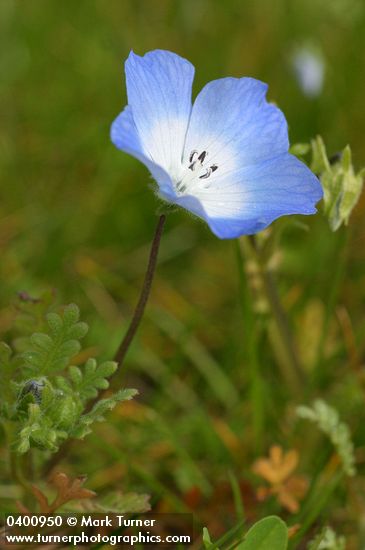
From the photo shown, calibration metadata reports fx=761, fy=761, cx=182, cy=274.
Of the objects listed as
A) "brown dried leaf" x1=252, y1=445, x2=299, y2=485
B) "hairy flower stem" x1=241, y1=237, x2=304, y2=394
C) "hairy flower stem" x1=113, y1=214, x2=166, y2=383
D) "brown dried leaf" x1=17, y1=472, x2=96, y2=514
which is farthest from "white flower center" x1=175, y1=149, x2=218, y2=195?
"brown dried leaf" x1=252, y1=445, x2=299, y2=485

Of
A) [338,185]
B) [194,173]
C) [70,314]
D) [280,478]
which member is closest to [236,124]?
[194,173]

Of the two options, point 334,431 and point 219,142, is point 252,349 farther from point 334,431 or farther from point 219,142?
point 219,142

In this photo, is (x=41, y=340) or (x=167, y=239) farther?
(x=167, y=239)

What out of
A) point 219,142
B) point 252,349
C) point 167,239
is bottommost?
point 252,349

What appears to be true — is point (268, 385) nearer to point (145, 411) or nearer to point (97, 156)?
→ point (145, 411)

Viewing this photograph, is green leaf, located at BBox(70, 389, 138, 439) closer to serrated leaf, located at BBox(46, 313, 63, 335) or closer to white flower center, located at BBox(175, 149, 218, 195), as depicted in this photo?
serrated leaf, located at BBox(46, 313, 63, 335)

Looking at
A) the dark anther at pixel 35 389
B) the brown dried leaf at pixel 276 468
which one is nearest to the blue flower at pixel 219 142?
the dark anther at pixel 35 389

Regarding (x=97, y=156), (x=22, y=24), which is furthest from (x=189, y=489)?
(x=22, y=24)
